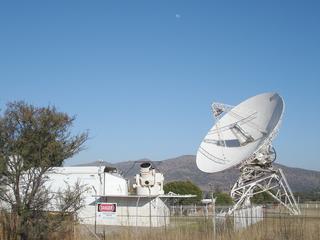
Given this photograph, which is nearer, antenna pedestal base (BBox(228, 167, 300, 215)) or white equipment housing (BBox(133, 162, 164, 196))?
antenna pedestal base (BBox(228, 167, 300, 215))

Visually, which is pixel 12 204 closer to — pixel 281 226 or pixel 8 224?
pixel 8 224

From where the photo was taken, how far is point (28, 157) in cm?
1684

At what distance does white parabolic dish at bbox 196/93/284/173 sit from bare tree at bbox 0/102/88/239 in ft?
62.7

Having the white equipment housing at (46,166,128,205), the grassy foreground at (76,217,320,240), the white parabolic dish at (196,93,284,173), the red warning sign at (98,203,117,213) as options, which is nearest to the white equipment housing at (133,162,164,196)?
the white equipment housing at (46,166,128,205)

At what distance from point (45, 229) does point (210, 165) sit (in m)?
21.1

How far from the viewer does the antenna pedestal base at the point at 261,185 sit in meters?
40.0

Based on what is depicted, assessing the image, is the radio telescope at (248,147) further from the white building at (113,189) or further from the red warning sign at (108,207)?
the red warning sign at (108,207)

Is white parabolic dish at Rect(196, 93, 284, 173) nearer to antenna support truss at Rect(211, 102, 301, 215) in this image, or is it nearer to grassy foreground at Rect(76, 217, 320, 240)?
antenna support truss at Rect(211, 102, 301, 215)

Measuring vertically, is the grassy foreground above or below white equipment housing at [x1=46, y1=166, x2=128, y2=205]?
below

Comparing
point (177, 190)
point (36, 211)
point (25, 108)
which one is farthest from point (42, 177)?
point (177, 190)

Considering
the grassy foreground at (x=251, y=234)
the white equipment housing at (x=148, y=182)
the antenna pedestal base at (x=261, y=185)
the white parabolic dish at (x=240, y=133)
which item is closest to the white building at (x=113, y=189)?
the white equipment housing at (x=148, y=182)

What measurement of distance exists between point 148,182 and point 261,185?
31.7 ft

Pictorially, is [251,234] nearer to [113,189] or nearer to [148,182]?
[148,182]

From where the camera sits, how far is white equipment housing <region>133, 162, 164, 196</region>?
40.3 meters
